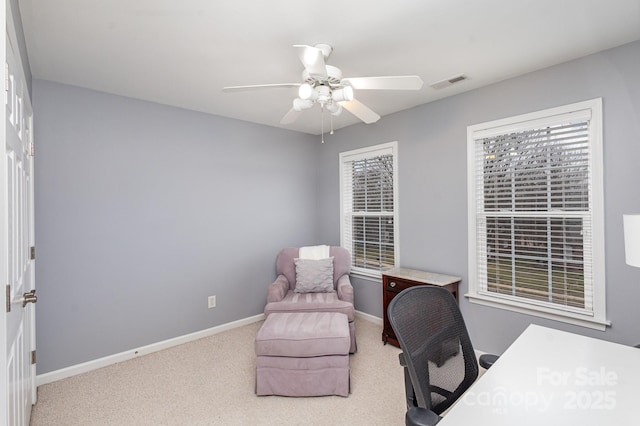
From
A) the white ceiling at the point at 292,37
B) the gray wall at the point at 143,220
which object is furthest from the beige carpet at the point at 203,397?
the white ceiling at the point at 292,37

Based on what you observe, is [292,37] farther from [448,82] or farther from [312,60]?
[448,82]

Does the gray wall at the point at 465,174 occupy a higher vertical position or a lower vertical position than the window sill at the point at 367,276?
higher

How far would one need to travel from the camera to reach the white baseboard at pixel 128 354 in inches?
102

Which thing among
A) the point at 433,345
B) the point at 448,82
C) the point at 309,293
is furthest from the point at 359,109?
the point at 309,293

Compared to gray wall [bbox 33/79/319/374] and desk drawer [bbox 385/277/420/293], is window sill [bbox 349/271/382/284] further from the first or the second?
gray wall [bbox 33/79/319/374]

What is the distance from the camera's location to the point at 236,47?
213cm

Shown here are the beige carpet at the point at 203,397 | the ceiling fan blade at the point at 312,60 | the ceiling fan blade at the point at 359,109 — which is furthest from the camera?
the ceiling fan blade at the point at 359,109

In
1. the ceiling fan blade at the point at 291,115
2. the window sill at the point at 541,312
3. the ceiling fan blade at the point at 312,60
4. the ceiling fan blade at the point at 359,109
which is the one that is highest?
the ceiling fan blade at the point at 312,60

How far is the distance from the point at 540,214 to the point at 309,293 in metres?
2.23

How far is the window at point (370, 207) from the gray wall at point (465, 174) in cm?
12

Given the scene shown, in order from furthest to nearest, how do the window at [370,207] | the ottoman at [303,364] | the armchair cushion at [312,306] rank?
1. the window at [370,207]
2. the armchair cushion at [312,306]
3. the ottoman at [303,364]

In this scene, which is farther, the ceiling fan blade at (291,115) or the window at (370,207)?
the window at (370,207)

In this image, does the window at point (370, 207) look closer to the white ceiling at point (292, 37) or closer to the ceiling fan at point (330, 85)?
the white ceiling at point (292, 37)

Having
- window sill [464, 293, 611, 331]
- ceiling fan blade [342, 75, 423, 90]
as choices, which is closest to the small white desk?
window sill [464, 293, 611, 331]
